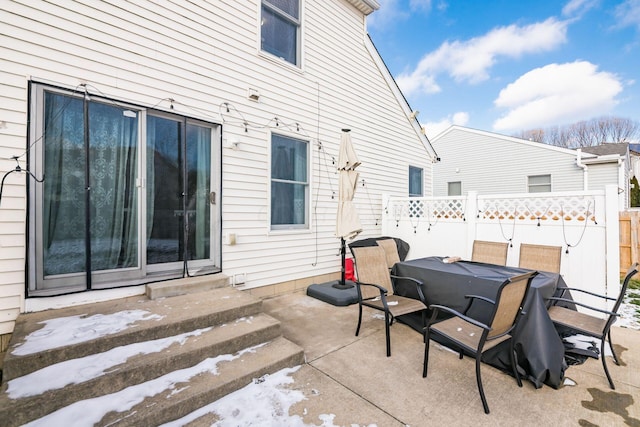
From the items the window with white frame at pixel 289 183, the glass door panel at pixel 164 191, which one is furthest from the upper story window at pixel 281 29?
the glass door panel at pixel 164 191

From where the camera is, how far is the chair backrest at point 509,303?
2096 mm

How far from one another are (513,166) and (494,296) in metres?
12.1

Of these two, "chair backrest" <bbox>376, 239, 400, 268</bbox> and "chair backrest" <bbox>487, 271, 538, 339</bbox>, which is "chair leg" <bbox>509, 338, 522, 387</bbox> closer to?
"chair backrest" <bbox>487, 271, 538, 339</bbox>

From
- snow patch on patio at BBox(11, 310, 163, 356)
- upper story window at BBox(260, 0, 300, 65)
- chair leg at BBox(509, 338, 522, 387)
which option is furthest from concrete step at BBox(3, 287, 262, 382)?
upper story window at BBox(260, 0, 300, 65)

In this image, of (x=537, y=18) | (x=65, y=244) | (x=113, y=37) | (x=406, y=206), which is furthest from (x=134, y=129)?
(x=537, y=18)

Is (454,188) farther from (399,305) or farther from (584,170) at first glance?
(399,305)

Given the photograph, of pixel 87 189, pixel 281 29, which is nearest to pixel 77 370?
pixel 87 189

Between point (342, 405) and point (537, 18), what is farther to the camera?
point (537, 18)

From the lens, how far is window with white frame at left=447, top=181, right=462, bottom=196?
45.1ft

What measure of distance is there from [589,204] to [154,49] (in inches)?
265

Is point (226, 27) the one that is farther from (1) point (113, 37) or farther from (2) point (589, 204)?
(2) point (589, 204)

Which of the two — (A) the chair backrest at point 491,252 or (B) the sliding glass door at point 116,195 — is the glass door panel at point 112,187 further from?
(A) the chair backrest at point 491,252

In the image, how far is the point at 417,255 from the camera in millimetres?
6461

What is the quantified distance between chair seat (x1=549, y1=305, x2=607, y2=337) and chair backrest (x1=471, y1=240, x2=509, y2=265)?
148 cm
